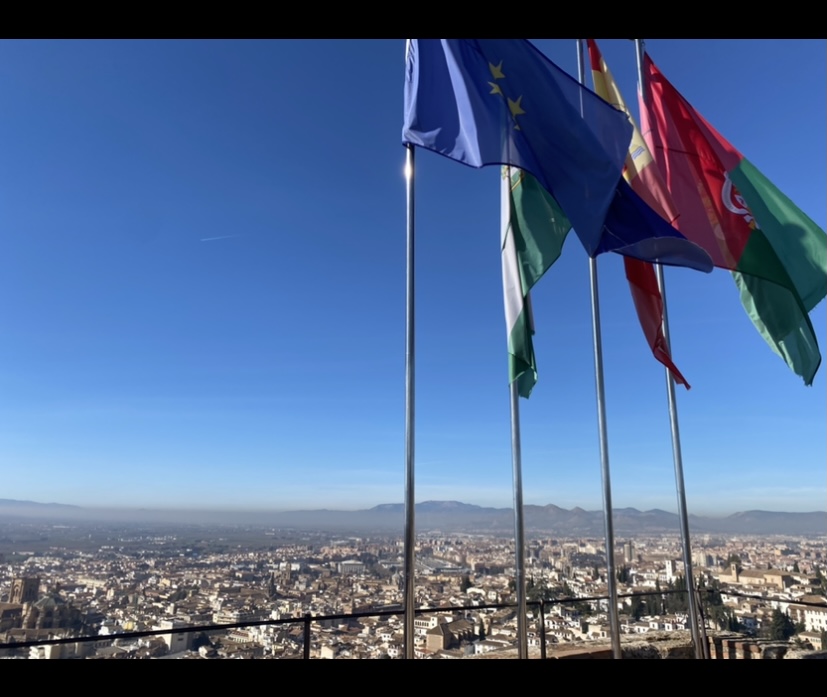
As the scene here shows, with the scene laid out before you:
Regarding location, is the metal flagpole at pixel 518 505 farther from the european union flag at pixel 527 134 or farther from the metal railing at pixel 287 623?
the european union flag at pixel 527 134

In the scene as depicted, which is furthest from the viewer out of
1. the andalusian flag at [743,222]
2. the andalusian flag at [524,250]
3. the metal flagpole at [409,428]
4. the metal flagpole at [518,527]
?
the andalusian flag at [743,222]

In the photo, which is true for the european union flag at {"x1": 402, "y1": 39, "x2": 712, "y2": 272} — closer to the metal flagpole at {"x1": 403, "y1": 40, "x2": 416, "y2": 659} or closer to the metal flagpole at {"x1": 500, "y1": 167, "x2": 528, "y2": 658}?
the metal flagpole at {"x1": 403, "y1": 40, "x2": 416, "y2": 659}

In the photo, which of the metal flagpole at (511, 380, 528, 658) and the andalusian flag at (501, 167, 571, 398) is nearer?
the metal flagpole at (511, 380, 528, 658)

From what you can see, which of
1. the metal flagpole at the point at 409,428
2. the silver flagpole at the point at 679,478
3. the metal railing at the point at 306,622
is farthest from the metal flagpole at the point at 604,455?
the metal flagpole at the point at 409,428

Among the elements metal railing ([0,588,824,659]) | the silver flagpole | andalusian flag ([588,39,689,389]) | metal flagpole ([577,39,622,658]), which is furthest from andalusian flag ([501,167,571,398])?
metal railing ([0,588,824,659])
